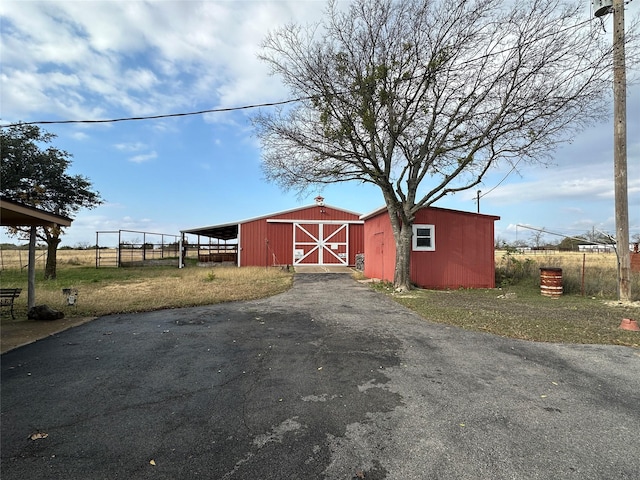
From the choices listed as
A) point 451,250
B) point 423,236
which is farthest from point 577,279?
point 423,236

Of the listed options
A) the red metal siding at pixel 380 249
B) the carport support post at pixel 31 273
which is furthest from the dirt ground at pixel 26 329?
the red metal siding at pixel 380 249

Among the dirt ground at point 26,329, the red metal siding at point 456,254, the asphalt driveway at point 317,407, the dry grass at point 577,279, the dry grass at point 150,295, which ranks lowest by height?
the asphalt driveway at point 317,407

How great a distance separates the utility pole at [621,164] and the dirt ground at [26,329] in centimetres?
1307

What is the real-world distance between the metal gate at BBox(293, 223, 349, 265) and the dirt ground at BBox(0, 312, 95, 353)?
14.6 metres

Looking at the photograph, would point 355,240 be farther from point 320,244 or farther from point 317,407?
point 317,407

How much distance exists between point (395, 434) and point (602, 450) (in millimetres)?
1490

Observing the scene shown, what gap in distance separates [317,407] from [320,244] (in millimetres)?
18434

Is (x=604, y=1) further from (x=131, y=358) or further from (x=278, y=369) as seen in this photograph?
(x=131, y=358)

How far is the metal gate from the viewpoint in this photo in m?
21.5

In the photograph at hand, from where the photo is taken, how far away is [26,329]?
251 inches

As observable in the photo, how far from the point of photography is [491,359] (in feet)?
15.4

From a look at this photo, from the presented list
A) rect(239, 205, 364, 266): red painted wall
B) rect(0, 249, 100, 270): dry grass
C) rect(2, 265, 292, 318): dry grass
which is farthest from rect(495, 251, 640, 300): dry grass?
rect(0, 249, 100, 270): dry grass

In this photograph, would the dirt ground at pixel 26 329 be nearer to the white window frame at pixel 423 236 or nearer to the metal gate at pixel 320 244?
the white window frame at pixel 423 236

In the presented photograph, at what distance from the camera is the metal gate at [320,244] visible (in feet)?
70.5
